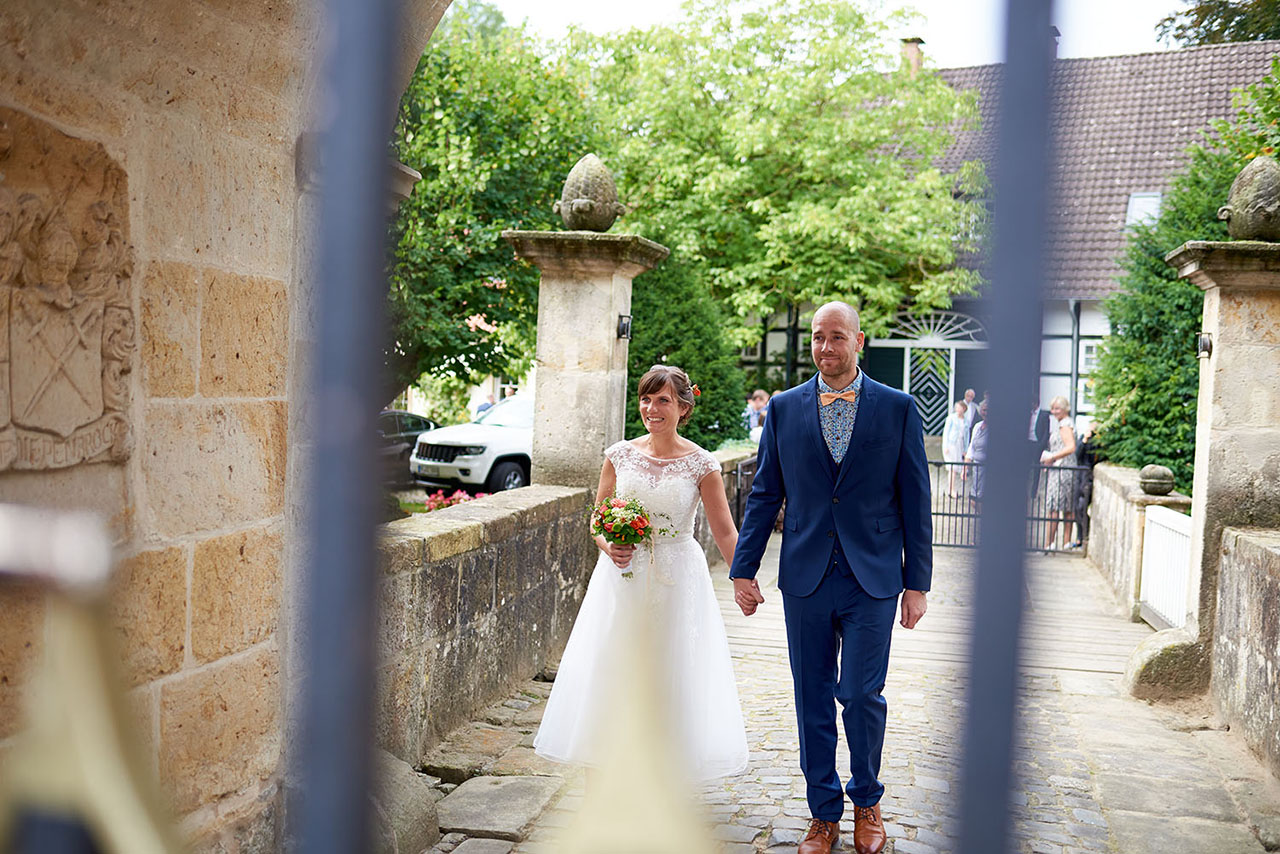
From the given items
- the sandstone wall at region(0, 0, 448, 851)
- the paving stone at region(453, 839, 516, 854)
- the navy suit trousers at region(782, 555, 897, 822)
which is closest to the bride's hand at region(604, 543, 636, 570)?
the navy suit trousers at region(782, 555, 897, 822)

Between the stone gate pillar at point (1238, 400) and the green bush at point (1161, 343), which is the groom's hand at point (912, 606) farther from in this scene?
the green bush at point (1161, 343)

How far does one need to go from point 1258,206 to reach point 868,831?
4.27 metres

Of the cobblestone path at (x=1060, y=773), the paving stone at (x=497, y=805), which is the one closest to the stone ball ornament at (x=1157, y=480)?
the cobblestone path at (x=1060, y=773)

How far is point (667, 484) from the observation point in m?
5.14

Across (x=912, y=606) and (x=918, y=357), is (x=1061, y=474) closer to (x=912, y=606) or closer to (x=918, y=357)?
(x=918, y=357)

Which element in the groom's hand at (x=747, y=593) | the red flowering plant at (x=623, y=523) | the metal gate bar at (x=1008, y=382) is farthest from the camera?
the red flowering plant at (x=623, y=523)

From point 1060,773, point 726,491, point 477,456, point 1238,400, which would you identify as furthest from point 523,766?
point 477,456

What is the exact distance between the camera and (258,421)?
302 centimetres

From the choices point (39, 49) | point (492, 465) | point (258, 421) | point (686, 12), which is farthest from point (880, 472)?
point (686, 12)

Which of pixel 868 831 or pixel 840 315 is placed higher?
pixel 840 315

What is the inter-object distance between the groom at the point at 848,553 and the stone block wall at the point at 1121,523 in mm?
5590

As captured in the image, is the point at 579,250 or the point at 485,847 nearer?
the point at 485,847

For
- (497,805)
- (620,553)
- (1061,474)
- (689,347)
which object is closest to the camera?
(497,805)

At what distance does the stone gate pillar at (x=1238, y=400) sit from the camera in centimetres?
629
